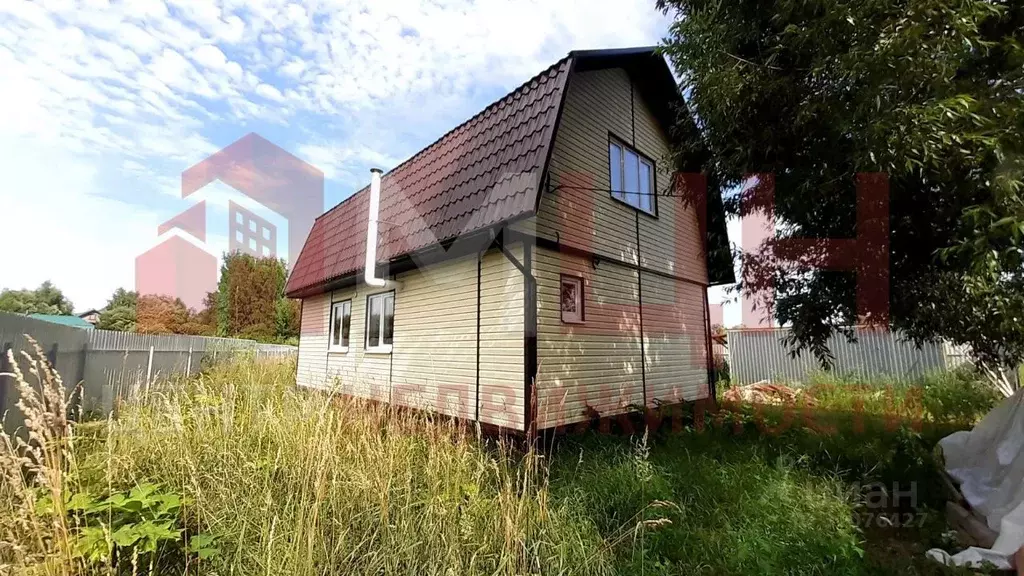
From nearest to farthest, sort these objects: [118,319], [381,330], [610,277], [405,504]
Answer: [405,504] < [610,277] < [381,330] < [118,319]

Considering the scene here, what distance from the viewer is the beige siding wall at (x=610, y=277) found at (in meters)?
5.88

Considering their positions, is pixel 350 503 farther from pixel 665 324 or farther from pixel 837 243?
pixel 665 324

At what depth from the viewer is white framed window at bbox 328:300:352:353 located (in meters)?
9.59

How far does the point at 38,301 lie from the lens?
44.9 metres

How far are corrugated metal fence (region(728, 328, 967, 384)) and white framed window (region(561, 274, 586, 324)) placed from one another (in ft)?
15.7

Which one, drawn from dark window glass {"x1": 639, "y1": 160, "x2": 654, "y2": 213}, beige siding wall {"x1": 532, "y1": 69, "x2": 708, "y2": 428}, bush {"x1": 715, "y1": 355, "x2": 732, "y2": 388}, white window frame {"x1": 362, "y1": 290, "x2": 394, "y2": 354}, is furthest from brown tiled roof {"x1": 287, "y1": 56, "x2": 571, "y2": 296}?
bush {"x1": 715, "y1": 355, "x2": 732, "y2": 388}

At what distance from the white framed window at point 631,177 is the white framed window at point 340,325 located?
626 cm

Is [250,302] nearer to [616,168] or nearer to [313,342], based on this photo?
[313,342]

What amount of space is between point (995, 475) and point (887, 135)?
11.2 feet

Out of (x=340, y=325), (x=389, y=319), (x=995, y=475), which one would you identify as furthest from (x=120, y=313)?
(x=995, y=475)

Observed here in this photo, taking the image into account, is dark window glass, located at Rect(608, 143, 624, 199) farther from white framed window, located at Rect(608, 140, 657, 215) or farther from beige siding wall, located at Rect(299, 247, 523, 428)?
beige siding wall, located at Rect(299, 247, 523, 428)

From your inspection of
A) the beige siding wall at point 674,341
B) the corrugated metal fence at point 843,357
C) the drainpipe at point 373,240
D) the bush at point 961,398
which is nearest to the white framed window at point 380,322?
the drainpipe at point 373,240

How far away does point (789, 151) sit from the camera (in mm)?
4621

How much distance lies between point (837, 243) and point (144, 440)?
727 cm
